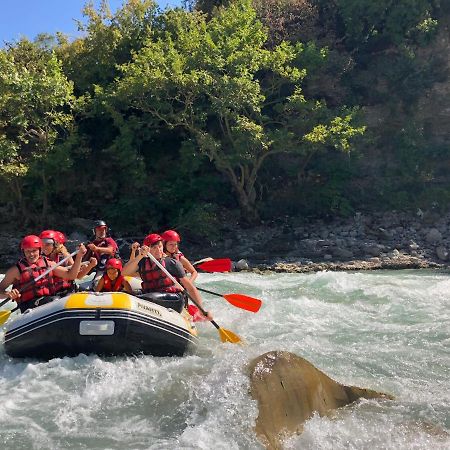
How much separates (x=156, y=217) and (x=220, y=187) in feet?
7.36

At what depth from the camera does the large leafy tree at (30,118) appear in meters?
14.6

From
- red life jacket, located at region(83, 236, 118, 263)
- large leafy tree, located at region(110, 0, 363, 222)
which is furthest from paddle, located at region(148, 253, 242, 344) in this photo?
large leafy tree, located at region(110, 0, 363, 222)

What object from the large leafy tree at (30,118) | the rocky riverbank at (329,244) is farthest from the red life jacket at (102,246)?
the large leafy tree at (30,118)

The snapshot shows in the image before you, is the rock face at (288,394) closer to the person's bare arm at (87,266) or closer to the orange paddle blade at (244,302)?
the orange paddle blade at (244,302)

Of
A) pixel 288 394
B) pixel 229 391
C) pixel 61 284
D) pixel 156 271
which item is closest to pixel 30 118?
pixel 61 284

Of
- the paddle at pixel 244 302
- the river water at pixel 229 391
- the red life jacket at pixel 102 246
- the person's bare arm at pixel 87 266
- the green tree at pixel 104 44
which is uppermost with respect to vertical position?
the green tree at pixel 104 44

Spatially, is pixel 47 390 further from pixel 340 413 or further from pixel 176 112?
pixel 176 112

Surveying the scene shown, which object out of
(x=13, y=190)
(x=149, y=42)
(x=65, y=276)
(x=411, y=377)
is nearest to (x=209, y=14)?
(x=149, y=42)

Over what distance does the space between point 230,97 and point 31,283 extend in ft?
32.3

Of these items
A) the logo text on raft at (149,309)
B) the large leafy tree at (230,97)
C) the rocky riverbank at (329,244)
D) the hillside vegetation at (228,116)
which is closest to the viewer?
the logo text on raft at (149,309)

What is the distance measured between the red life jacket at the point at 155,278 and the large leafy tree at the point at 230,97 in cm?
903

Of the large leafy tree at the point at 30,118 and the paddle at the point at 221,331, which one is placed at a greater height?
the large leafy tree at the point at 30,118

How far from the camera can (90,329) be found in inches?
192

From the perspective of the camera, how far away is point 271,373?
12.8 ft
